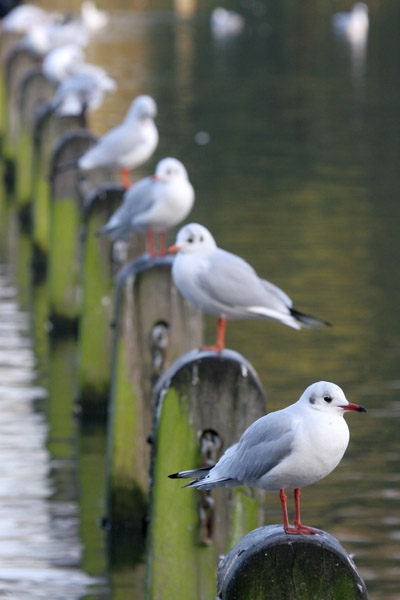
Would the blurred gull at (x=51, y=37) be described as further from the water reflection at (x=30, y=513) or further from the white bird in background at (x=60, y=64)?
the water reflection at (x=30, y=513)

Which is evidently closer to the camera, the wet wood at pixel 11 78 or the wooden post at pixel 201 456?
the wooden post at pixel 201 456

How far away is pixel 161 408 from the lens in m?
4.95

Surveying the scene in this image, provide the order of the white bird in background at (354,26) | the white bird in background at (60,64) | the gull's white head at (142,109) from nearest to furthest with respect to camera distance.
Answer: the gull's white head at (142,109)
the white bird in background at (60,64)
the white bird in background at (354,26)

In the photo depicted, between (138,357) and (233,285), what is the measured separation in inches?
39.8

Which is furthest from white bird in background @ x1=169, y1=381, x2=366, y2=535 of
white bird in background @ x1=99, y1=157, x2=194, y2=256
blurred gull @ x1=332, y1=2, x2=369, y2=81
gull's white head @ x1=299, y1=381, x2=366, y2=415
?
blurred gull @ x1=332, y1=2, x2=369, y2=81

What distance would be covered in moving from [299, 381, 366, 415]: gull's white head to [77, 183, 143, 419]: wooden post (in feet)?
15.4

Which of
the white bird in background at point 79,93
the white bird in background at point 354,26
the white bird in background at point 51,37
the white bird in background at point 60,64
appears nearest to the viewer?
the white bird in background at point 79,93

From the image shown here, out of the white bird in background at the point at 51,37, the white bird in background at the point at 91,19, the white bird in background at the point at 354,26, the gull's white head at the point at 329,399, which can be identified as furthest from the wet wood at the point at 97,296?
the white bird in background at the point at 91,19

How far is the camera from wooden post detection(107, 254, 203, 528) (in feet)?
20.9

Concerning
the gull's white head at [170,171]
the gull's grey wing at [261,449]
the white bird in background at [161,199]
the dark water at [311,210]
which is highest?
the gull's white head at [170,171]

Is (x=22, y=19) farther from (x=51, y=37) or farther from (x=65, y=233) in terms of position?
(x=65, y=233)

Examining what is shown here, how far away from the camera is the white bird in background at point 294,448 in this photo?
11.9 feet

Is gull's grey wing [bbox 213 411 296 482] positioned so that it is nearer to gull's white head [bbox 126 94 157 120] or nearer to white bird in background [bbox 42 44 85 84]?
gull's white head [bbox 126 94 157 120]

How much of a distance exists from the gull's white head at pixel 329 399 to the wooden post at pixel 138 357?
104 inches
